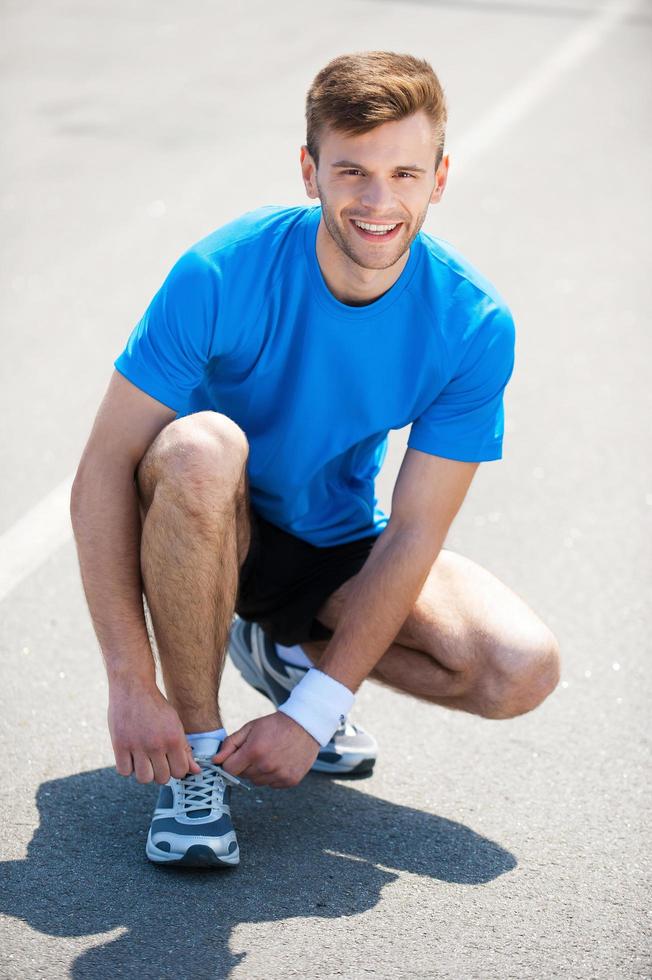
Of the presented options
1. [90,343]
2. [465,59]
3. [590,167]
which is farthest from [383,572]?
[465,59]

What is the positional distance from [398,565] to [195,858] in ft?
2.92

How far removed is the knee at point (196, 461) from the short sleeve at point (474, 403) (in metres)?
0.54

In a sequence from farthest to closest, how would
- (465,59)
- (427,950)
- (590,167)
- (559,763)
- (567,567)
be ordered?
(465,59) → (590,167) → (567,567) → (559,763) → (427,950)

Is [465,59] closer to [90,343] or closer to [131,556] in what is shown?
[90,343]

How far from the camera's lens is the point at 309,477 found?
3754mm

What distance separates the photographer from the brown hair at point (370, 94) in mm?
3498

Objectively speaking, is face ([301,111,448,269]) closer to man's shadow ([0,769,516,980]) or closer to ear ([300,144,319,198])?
ear ([300,144,319,198])

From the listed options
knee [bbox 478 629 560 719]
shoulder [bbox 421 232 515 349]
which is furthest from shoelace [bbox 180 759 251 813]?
shoulder [bbox 421 232 515 349]

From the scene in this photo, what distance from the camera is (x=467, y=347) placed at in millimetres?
3594

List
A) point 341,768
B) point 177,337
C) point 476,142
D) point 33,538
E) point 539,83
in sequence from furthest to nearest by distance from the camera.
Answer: point 539,83
point 476,142
point 33,538
point 341,768
point 177,337

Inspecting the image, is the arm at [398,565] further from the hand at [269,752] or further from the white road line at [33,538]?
the white road line at [33,538]

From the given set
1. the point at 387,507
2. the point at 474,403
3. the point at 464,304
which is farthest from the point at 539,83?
the point at 474,403

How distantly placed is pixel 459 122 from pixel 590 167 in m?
1.10

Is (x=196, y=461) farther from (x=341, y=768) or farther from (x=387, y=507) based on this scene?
(x=387, y=507)
